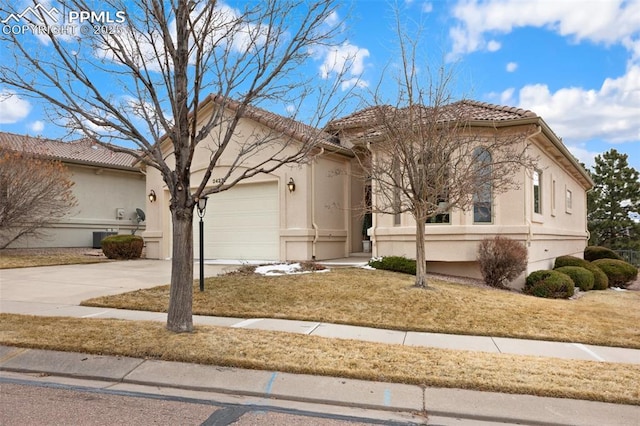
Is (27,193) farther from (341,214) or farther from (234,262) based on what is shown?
(341,214)

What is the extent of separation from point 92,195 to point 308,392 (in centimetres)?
2063

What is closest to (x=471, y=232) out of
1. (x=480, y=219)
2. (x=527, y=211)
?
(x=480, y=219)

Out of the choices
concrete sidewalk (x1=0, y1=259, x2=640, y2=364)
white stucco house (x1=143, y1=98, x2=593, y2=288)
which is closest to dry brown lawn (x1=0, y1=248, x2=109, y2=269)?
concrete sidewalk (x1=0, y1=259, x2=640, y2=364)

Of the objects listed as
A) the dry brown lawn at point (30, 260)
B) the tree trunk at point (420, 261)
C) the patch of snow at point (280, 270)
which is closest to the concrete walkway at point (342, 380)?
the tree trunk at point (420, 261)

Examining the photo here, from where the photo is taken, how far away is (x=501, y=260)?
40.3ft

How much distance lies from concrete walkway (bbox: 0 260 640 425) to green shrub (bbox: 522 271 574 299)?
19.5ft

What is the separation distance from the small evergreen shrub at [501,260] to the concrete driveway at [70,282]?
7394 mm

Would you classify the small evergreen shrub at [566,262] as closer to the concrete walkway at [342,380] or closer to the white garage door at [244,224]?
the white garage door at [244,224]

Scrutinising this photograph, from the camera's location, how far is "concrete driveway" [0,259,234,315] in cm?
884

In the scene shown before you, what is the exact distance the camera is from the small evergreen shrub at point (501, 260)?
40.3 feet

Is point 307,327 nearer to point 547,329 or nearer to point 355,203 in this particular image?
point 547,329

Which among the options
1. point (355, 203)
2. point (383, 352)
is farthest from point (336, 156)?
point (383, 352)

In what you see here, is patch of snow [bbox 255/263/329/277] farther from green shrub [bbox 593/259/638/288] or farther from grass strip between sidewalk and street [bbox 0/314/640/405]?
green shrub [bbox 593/259/638/288]

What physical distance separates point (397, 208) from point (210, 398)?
7534 mm
